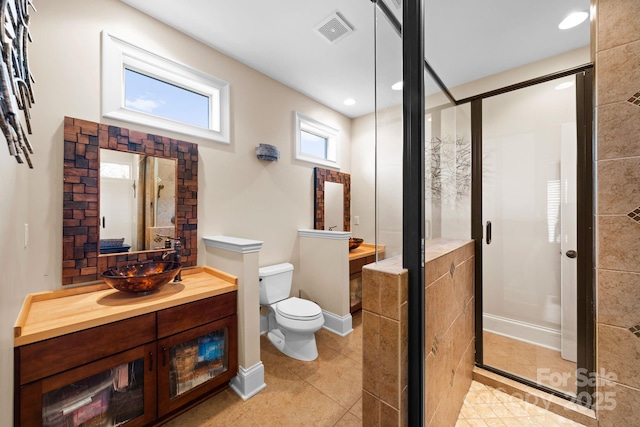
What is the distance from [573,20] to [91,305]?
3202 mm

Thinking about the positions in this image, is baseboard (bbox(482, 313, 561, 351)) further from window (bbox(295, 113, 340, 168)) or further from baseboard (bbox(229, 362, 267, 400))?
window (bbox(295, 113, 340, 168))

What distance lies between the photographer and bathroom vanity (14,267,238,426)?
3.55 ft

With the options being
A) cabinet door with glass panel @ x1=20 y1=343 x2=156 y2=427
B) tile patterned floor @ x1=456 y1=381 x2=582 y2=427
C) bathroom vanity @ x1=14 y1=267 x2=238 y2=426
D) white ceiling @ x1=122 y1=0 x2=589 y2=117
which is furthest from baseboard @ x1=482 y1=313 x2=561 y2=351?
cabinet door with glass panel @ x1=20 y1=343 x2=156 y2=427

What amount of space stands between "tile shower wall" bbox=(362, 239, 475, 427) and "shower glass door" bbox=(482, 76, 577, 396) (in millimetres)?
666

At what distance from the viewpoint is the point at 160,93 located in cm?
199

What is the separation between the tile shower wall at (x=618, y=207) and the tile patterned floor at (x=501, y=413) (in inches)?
12.7

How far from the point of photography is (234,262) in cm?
180

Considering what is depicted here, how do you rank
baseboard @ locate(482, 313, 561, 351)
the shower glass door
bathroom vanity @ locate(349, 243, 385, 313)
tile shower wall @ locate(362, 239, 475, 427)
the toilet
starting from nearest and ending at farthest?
tile shower wall @ locate(362, 239, 475, 427) < the shower glass door < baseboard @ locate(482, 313, 561, 351) < the toilet < bathroom vanity @ locate(349, 243, 385, 313)

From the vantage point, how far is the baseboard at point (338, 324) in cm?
254

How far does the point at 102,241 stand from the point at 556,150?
3287mm

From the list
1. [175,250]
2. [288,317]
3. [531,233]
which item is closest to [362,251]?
[288,317]

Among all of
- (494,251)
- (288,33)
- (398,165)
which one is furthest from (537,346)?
(288,33)

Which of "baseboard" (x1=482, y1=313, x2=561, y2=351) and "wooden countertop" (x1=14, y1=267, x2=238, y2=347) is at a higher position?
"wooden countertop" (x1=14, y1=267, x2=238, y2=347)

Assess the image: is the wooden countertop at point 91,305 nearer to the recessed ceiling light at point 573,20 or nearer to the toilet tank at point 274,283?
the toilet tank at point 274,283
